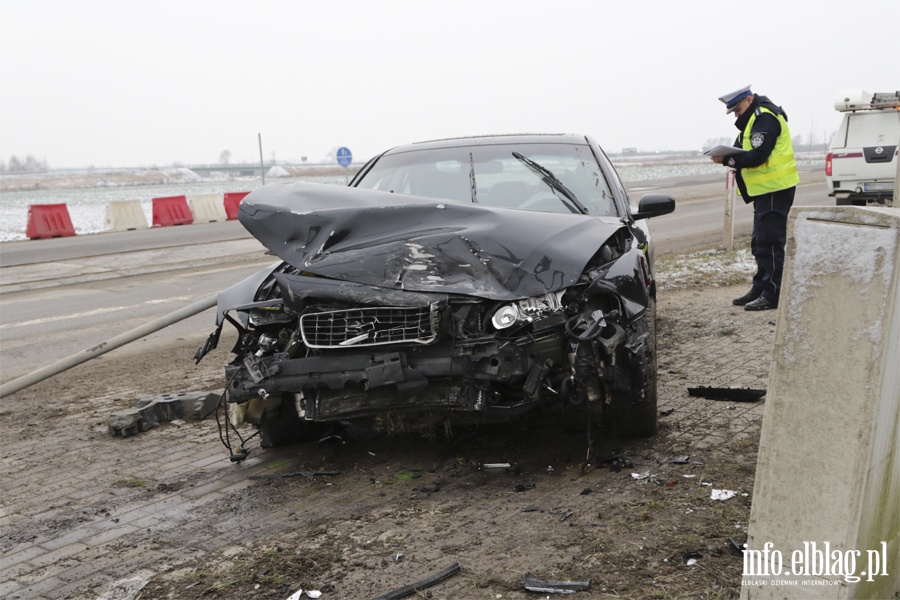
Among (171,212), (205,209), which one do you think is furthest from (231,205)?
(171,212)

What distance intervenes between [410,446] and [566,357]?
4.23ft

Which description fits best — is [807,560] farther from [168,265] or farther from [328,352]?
[168,265]

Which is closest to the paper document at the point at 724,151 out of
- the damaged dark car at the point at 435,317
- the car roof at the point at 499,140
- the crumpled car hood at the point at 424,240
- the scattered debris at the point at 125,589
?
the car roof at the point at 499,140

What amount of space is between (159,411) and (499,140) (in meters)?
2.99

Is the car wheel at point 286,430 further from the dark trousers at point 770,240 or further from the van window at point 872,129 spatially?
the van window at point 872,129

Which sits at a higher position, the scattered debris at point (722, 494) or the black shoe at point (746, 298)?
the scattered debris at point (722, 494)

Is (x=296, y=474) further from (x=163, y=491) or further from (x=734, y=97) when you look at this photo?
(x=734, y=97)

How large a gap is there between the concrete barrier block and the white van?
1621cm

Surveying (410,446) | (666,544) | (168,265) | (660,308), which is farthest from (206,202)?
(666,544)

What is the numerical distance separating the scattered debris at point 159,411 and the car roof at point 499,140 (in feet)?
7.42

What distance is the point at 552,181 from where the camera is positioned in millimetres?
5895

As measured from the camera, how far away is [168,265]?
14.7 metres

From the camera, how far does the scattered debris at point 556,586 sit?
320 centimetres

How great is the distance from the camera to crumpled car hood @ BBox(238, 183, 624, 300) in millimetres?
4332
